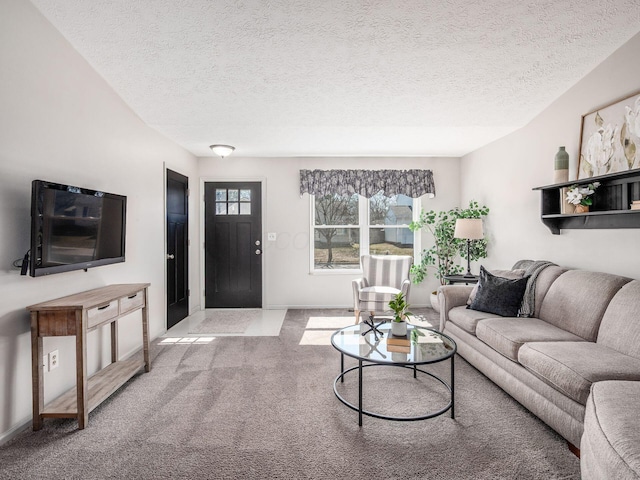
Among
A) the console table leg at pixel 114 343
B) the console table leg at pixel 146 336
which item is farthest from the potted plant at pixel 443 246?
the console table leg at pixel 114 343

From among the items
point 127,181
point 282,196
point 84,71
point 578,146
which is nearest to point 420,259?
point 282,196

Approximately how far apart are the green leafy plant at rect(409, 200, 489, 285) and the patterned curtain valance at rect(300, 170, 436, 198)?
444mm

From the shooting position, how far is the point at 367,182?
5.34 meters

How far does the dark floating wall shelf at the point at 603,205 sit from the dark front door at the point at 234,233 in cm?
371

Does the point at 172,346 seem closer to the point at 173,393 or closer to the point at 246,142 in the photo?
the point at 173,393

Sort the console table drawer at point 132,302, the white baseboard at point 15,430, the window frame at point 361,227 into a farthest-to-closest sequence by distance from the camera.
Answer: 1. the window frame at point 361,227
2. the console table drawer at point 132,302
3. the white baseboard at point 15,430

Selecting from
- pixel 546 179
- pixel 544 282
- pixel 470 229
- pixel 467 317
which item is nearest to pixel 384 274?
pixel 470 229

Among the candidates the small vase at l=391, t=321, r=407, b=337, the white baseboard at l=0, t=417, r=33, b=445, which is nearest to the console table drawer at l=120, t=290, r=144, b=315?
the white baseboard at l=0, t=417, r=33, b=445

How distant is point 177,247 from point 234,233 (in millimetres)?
1008

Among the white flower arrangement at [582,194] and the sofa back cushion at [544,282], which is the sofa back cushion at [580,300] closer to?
the sofa back cushion at [544,282]

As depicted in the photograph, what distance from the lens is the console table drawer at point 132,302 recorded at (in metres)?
2.63

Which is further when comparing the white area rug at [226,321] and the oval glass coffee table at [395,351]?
A: the white area rug at [226,321]

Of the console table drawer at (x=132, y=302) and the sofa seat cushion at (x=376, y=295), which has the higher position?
the console table drawer at (x=132, y=302)

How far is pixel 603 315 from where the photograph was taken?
2.42 metres
